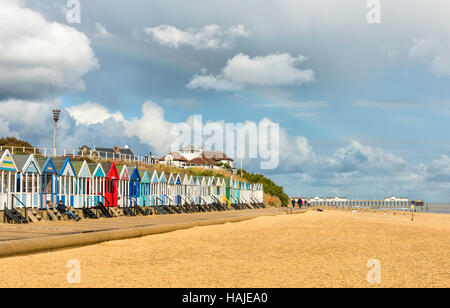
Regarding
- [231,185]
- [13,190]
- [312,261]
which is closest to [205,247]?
[312,261]

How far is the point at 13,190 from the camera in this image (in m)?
25.8

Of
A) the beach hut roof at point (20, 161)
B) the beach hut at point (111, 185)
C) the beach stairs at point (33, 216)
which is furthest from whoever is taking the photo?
the beach hut at point (111, 185)

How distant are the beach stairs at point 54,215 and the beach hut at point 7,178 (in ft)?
6.56

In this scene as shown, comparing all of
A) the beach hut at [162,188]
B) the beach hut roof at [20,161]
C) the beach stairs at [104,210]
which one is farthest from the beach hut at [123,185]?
the beach hut roof at [20,161]

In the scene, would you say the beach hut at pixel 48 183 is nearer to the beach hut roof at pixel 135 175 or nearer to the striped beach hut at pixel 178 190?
the beach hut roof at pixel 135 175

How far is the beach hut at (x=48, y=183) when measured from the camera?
90.0 feet

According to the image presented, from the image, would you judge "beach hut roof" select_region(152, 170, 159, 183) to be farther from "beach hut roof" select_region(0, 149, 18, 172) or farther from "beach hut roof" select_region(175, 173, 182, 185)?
"beach hut roof" select_region(0, 149, 18, 172)

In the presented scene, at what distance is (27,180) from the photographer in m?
26.8

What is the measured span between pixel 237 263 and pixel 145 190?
30258 millimetres

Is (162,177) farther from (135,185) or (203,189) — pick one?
(203,189)

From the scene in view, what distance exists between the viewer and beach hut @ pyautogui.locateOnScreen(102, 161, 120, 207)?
34.4 m

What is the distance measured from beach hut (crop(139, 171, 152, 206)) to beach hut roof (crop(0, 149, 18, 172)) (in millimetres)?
14732

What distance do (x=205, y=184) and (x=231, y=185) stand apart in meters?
7.89
